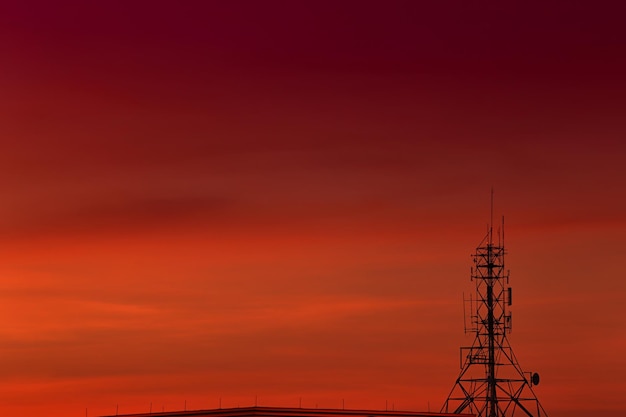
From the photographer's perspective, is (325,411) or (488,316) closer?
(325,411)

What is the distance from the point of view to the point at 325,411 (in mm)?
121750

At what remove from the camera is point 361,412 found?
4788 inches

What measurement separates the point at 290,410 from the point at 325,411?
2849 millimetres

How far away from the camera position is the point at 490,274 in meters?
148

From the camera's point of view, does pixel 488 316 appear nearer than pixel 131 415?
No

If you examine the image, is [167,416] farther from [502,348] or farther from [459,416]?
[502,348]

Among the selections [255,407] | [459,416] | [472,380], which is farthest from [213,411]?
[472,380]

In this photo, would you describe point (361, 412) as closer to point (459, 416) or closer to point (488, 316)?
point (459, 416)

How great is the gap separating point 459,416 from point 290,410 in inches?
609

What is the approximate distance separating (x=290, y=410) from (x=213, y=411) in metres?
6.10

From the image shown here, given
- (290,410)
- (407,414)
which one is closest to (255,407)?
(290,410)

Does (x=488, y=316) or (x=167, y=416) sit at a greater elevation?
(x=488, y=316)

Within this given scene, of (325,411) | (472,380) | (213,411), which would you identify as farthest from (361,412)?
(472,380)

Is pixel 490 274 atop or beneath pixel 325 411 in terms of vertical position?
atop
